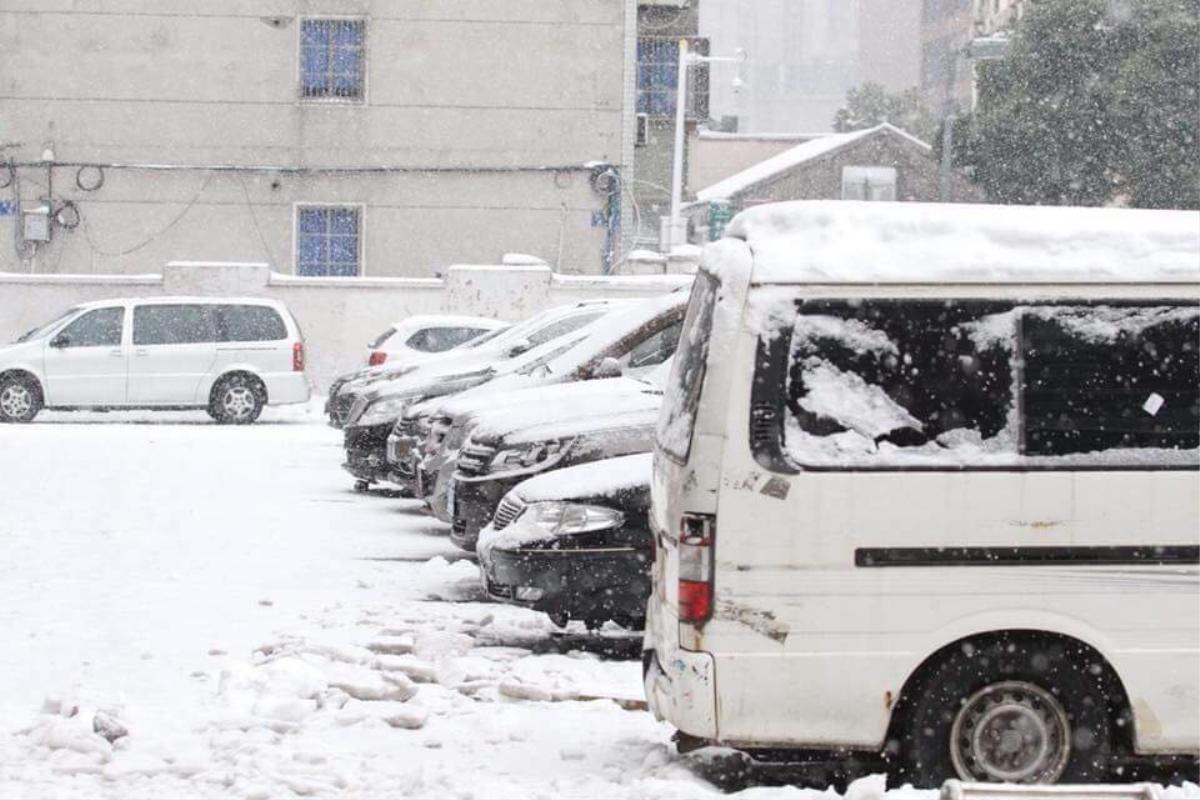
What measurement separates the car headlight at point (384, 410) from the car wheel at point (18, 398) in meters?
10.8

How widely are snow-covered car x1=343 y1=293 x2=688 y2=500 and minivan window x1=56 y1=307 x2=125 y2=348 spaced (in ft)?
30.1

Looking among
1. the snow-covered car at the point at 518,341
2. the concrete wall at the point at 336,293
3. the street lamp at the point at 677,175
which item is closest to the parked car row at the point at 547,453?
the snow-covered car at the point at 518,341

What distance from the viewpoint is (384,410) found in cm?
1694

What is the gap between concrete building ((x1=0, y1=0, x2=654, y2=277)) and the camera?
36656mm

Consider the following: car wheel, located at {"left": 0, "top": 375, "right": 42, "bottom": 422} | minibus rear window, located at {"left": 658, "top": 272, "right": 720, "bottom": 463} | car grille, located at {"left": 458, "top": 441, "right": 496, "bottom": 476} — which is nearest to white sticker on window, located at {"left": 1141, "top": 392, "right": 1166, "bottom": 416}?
minibus rear window, located at {"left": 658, "top": 272, "right": 720, "bottom": 463}

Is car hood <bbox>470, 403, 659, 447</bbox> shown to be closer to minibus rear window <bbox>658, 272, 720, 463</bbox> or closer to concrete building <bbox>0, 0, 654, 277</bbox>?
minibus rear window <bbox>658, 272, 720, 463</bbox>

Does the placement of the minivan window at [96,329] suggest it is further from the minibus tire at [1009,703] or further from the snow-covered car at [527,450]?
the minibus tire at [1009,703]

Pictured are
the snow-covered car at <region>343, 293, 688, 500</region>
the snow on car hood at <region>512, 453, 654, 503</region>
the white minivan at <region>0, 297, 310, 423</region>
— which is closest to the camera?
the snow on car hood at <region>512, 453, 654, 503</region>

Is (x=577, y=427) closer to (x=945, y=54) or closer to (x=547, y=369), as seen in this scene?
(x=547, y=369)

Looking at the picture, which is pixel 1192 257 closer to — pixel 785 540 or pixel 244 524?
pixel 785 540

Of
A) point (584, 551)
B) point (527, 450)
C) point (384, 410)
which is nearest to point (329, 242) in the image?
point (384, 410)

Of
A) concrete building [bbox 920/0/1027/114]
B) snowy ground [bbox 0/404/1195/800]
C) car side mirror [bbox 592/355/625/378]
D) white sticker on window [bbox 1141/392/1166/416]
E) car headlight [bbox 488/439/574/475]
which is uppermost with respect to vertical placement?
concrete building [bbox 920/0/1027/114]

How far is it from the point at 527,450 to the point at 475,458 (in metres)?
0.39

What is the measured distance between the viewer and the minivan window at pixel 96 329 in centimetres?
2664
